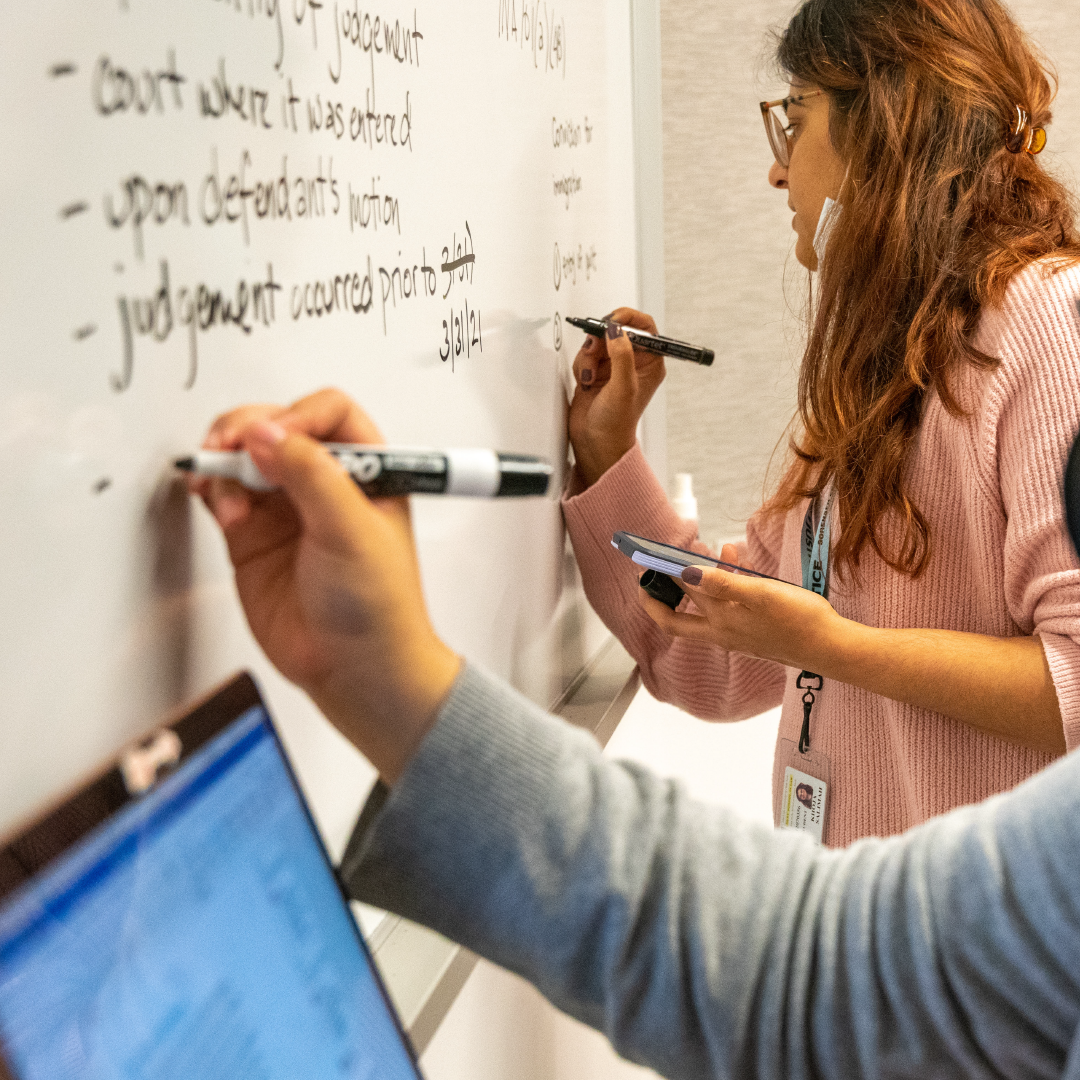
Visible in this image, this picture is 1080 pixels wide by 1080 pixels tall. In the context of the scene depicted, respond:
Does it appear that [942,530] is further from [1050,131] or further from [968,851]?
[1050,131]

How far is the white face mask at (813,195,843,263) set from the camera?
0.87 metres

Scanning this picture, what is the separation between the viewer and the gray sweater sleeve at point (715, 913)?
0.35 metres

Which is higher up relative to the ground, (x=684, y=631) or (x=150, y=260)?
(x=150, y=260)

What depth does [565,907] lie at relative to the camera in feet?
1.15

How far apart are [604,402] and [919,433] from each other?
0.87ft

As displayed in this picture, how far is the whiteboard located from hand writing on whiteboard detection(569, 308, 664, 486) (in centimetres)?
23

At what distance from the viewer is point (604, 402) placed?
931 millimetres

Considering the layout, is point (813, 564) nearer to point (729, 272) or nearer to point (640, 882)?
point (640, 882)

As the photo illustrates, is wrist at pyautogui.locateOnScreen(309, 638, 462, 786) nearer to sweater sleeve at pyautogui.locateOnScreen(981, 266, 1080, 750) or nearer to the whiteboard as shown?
the whiteboard

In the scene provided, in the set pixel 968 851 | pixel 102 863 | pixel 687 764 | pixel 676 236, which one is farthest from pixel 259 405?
pixel 676 236

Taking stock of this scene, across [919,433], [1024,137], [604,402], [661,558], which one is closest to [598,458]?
[604,402]

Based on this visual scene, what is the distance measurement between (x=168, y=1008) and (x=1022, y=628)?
0.66m

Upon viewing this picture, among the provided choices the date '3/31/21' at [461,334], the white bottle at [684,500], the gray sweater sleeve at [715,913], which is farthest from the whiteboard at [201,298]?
the white bottle at [684,500]

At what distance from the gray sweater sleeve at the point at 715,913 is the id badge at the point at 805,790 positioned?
1.71 feet
